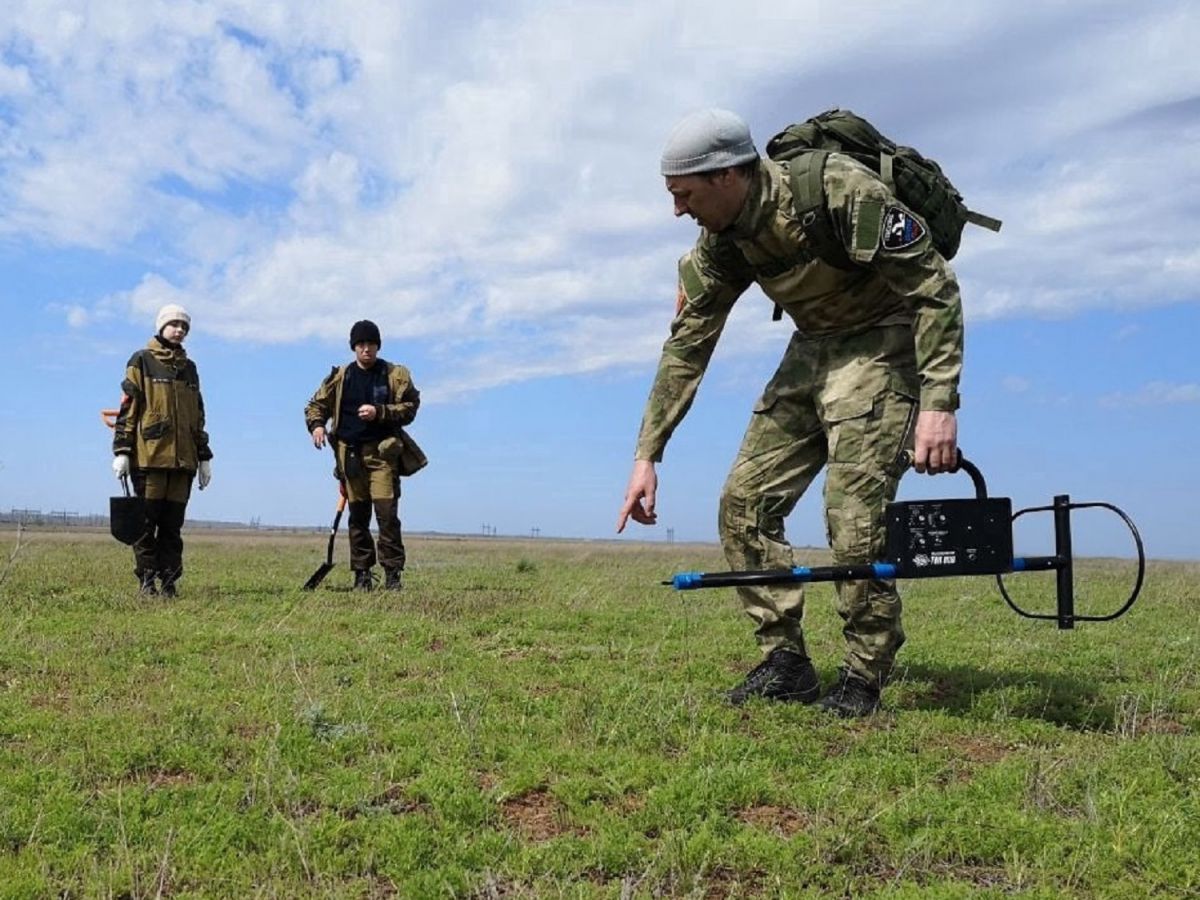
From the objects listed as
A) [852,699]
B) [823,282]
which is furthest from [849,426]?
[852,699]

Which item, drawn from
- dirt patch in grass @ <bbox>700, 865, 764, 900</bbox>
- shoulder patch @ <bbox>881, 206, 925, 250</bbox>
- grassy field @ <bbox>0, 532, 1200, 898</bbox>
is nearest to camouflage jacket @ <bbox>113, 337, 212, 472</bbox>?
grassy field @ <bbox>0, 532, 1200, 898</bbox>

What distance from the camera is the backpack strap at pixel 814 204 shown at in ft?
15.0

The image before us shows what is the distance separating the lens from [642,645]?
719 centimetres

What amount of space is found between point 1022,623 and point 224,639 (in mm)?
6614

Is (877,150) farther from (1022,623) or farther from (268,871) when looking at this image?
(1022,623)

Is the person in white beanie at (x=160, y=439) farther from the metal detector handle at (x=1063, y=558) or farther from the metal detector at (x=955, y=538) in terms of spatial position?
the metal detector handle at (x=1063, y=558)

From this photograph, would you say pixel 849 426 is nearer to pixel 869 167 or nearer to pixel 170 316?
pixel 869 167

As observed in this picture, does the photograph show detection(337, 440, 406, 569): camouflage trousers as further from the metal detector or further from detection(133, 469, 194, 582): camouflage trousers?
the metal detector

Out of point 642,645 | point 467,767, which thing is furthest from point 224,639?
point 467,767

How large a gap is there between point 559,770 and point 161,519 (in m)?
7.02

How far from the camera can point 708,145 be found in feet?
14.9

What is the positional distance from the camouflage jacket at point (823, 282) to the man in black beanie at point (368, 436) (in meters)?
6.11

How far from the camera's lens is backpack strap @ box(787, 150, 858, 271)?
456 centimetres

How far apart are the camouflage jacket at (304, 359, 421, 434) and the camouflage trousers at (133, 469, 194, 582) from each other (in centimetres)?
149
